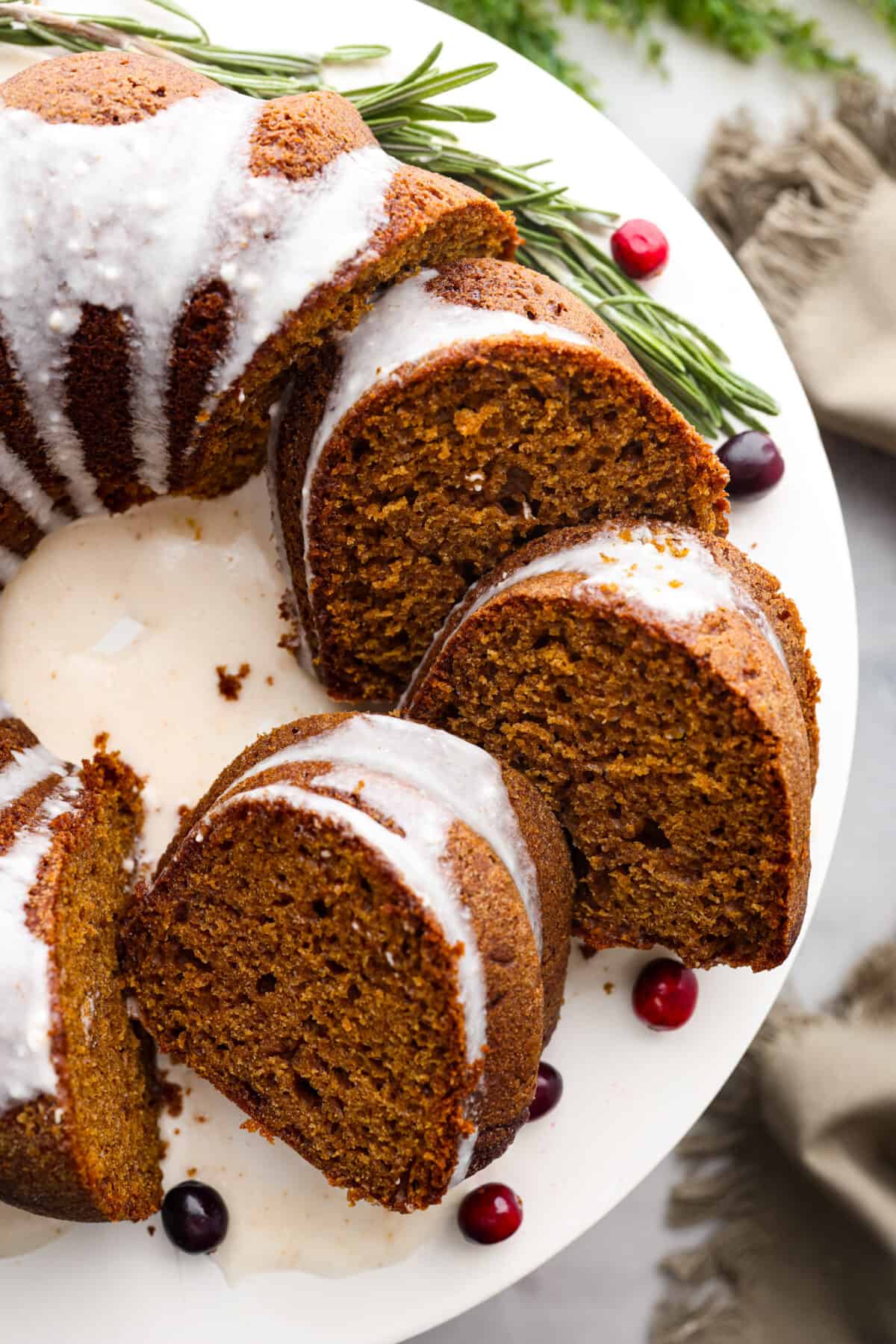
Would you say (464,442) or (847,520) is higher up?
(464,442)

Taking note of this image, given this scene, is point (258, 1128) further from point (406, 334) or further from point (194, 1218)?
point (406, 334)

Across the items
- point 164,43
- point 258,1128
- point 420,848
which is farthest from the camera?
point 164,43

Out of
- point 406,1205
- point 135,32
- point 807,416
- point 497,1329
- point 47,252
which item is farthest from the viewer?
point 497,1329

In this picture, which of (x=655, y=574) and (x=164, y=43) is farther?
(x=164, y=43)

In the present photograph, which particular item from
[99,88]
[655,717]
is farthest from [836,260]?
[99,88]

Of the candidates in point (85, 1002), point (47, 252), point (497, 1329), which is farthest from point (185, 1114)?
point (47, 252)

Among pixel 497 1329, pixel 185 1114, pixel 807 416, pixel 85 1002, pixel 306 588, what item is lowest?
pixel 497 1329

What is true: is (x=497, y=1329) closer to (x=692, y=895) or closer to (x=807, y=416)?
(x=692, y=895)

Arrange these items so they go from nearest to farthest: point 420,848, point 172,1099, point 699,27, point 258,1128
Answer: point 420,848
point 258,1128
point 172,1099
point 699,27

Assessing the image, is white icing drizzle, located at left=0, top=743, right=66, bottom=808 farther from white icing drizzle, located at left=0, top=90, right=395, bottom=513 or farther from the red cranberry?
the red cranberry
